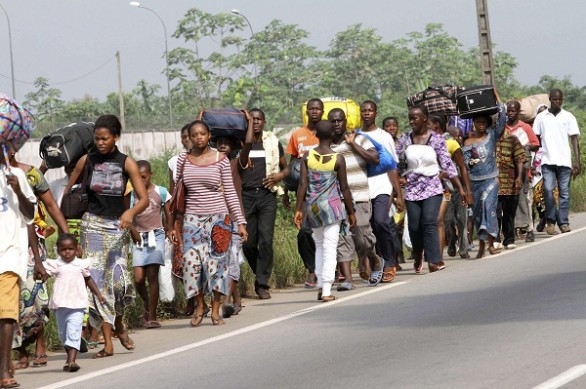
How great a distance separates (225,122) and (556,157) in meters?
7.99

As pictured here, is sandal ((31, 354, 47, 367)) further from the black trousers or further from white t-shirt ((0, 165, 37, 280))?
the black trousers

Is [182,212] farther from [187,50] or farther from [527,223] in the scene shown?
[187,50]

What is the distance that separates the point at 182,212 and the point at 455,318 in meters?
2.68

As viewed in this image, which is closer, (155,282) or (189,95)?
(155,282)

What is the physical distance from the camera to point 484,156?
17578 millimetres

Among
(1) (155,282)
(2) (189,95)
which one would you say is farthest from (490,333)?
(2) (189,95)

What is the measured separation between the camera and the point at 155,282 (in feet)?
43.8

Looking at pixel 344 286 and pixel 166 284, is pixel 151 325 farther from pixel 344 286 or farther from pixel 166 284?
pixel 344 286

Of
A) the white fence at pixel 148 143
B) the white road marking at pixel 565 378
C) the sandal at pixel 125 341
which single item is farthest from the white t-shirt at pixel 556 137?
the white fence at pixel 148 143

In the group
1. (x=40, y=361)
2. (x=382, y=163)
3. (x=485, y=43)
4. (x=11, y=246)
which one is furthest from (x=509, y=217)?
(x=485, y=43)

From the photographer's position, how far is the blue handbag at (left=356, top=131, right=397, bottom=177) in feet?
50.6

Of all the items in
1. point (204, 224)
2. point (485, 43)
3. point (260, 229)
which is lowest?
point (260, 229)

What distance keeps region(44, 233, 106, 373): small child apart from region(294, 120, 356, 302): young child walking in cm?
375

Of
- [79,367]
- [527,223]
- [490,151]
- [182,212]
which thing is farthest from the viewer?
[527,223]
